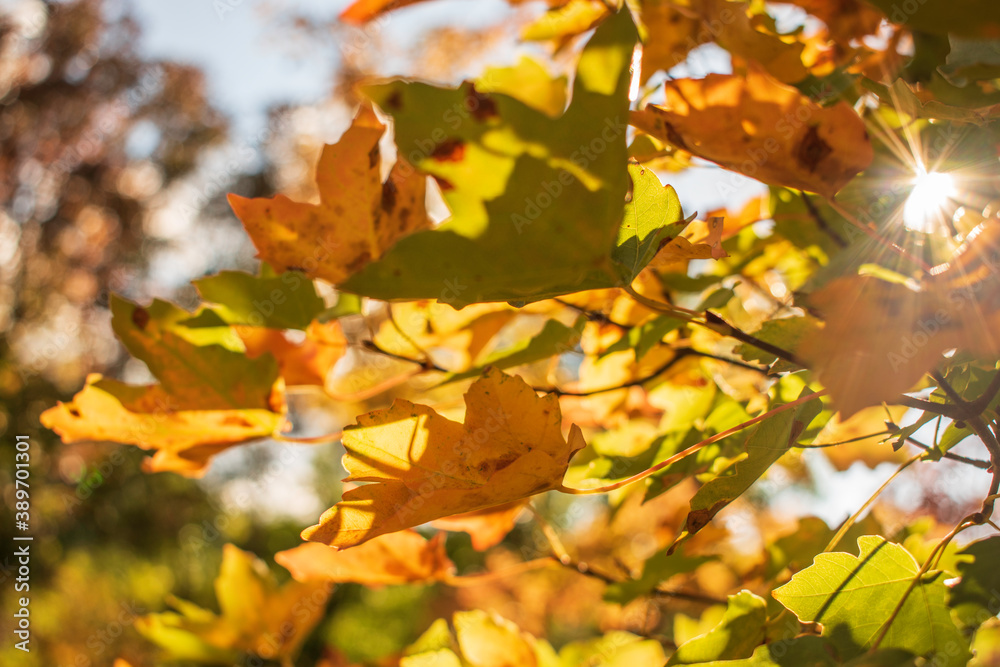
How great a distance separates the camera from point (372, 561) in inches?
29.3

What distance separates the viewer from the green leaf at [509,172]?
345 mm

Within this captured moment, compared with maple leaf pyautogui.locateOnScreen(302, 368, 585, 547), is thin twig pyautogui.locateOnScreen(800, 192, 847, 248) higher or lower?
higher

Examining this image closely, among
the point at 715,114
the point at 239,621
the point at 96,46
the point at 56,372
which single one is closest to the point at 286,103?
the point at 96,46

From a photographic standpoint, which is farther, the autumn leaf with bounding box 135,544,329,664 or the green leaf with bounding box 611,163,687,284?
the autumn leaf with bounding box 135,544,329,664

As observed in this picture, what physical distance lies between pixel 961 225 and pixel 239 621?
114cm

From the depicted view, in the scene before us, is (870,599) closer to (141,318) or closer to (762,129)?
(762,129)

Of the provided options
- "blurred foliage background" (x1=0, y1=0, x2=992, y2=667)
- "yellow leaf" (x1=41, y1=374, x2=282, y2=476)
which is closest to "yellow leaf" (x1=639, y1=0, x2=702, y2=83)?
"yellow leaf" (x1=41, y1=374, x2=282, y2=476)

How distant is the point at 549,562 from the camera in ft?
2.71

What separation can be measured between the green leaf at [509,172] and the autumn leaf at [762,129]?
0.14 metres

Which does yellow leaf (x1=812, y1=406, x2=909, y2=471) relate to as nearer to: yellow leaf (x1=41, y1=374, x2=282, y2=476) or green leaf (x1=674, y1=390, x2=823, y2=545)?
green leaf (x1=674, y1=390, x2=823, y2=545)

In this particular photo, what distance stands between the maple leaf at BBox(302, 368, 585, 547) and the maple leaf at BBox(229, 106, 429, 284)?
0.17 metres

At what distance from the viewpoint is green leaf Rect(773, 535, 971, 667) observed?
0.50 m

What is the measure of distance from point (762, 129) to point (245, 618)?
3.45 feet

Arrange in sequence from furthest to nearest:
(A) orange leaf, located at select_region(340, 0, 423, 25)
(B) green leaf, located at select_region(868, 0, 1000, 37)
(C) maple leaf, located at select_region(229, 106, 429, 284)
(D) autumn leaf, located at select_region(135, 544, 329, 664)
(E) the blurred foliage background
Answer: (E) the blurred foliage background → (D) autumn leaf, located at select_region(135, 544, 329, 664) → (A) orange leaf, located at select_region(340, 0, 423, 25) → (C) maple leaf, located at select_region(229, 106, 429, 284) → (B) green leaf, located at select_region(868, 0, 1000, 37)
